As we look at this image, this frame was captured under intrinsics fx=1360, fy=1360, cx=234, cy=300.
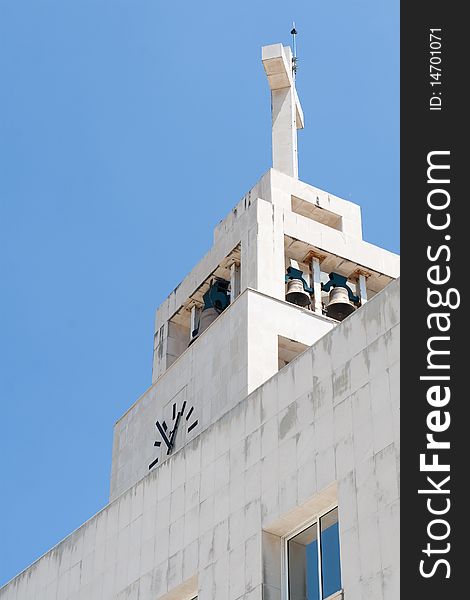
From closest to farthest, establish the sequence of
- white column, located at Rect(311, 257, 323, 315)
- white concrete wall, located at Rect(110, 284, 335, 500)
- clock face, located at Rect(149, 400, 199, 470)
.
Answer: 1. white concrete wall, located at Rect(110, 284, 335, 500)
2. clock face, located at Rect(149, 400, 199, 470)
3. white column, located at Rect(311, 257, 323, 315)

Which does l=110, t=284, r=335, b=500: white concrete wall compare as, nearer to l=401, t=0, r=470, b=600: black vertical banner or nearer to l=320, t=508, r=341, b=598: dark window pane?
l=320, t=508, r=341, b=598: dark window pane

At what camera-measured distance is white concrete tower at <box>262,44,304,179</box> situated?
33094 mm

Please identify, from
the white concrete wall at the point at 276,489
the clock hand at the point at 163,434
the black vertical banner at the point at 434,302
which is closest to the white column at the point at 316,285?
the clock hand at the point at 163,434

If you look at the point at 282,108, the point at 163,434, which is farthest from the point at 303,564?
the point at 282,108

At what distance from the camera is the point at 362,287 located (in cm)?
3014

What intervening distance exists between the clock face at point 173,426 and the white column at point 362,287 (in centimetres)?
477

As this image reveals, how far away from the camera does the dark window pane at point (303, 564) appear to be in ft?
58.3

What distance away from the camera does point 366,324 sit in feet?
58.5

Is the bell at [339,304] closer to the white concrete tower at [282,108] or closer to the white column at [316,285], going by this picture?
the white column at [316,285]

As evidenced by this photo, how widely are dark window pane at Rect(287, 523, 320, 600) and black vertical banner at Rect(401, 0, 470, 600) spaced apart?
308 cm

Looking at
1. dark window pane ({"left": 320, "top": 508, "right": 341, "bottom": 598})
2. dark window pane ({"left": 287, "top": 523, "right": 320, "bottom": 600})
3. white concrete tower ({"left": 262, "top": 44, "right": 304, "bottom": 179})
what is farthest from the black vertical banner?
white concrete tower ({"left": 262, "top": 44, "right": 304, "bottom": 179})

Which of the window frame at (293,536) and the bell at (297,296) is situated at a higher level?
the bell at (297,296)

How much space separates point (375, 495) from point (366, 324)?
253cm

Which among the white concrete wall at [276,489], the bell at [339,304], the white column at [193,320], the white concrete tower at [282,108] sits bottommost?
the white concrete wall at [276,489]
